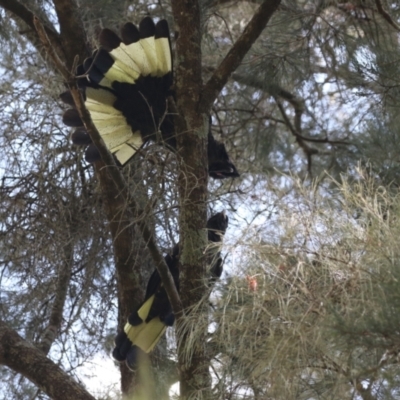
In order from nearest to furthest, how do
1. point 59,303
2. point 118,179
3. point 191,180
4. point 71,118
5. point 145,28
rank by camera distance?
point 118,179
point 191,180
point 145,28
point 71,118
point 59,303

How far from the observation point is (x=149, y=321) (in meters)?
2.44

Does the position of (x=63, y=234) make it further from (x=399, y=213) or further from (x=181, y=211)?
(x=399, y=213)

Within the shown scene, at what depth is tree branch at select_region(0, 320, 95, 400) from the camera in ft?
7.54

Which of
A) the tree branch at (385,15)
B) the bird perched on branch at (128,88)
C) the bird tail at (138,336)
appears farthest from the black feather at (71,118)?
the tree branch at (385,15)

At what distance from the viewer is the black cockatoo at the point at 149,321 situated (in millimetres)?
2414

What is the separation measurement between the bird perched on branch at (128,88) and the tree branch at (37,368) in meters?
0.58

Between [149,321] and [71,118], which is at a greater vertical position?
[71,118]

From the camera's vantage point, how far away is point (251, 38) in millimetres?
2250

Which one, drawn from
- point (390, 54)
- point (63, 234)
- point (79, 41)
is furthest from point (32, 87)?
point (390, 54)

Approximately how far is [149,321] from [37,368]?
0.34m

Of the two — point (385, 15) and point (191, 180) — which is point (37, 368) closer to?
point (191, 180)

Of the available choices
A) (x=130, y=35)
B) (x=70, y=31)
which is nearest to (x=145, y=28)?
(x=130, y=35)

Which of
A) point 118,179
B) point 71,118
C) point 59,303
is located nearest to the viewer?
point 118,179

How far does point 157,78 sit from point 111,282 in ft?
2.53
